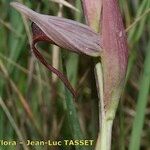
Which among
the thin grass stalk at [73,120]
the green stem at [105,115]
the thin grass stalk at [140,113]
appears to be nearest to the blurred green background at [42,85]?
the thin grass stalk at [140,113]

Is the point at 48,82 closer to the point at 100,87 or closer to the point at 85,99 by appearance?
the point at 85,99

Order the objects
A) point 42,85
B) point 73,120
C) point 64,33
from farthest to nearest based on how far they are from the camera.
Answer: point 42,85 → point 73,120 → point 64,33

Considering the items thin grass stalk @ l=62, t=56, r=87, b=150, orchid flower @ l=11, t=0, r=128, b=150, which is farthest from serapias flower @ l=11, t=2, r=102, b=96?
thin grass stalk @ l=62, t=56, r=87, b=150

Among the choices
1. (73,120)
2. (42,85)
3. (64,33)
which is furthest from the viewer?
(42,85)

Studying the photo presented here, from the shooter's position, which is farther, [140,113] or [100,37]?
[140,113]

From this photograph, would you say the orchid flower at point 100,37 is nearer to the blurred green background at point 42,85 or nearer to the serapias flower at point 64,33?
the serapias flower at point 64,33

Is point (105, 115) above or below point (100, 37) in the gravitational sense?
below

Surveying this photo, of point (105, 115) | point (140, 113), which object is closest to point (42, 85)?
point (140, 113)

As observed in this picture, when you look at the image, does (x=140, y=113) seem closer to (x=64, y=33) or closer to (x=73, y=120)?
(x=73, y=120)

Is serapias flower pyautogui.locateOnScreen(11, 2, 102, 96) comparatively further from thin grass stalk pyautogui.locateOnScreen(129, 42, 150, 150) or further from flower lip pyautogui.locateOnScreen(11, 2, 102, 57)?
thin grass stalk pyautogui.locateOnScreen(129, 42, 150, 150)
